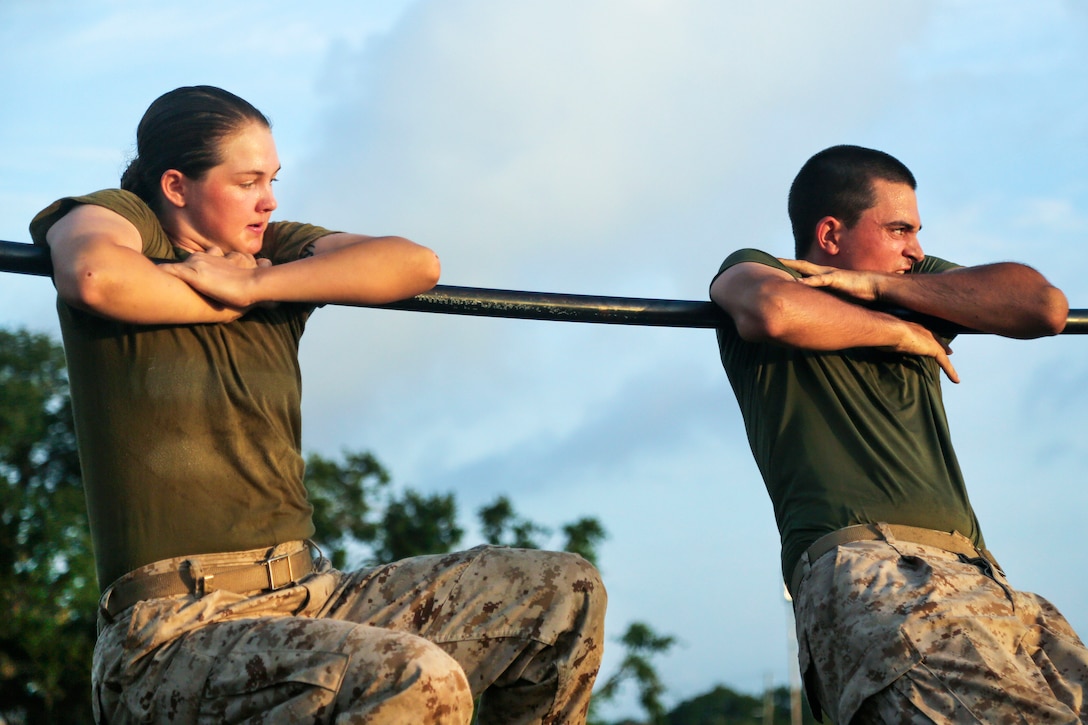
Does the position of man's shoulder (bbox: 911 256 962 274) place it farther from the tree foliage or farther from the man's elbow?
the tree foliage

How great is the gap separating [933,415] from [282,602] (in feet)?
6.01

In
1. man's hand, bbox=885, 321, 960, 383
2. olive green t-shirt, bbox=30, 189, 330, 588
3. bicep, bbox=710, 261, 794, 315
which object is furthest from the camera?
man's hand, bbox=885, 321, 960, 383

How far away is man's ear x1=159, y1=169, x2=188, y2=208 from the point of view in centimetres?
331

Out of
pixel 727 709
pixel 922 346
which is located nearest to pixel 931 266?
pixel 922 346

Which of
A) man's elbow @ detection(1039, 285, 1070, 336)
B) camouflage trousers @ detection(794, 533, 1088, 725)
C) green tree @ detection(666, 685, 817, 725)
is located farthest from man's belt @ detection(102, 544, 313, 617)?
green tree @ detection(666, 685, 817, 725)

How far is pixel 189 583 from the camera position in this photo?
2900 mm

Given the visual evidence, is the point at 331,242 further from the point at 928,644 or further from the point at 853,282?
the point at 928,644

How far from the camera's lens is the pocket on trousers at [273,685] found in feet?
8.82

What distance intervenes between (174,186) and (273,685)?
1255 millimetres

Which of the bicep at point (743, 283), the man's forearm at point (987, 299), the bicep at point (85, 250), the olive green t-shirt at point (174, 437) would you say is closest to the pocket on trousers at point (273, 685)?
the olive green t-shirt at point (174, 437)

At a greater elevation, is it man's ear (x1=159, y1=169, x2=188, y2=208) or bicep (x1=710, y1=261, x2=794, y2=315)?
man's ear (x1=159, y1=169, x2=188, y2=208)

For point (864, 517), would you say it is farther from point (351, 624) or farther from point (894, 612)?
point (351, 624)

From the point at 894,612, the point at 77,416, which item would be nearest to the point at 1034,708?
the point at 894,612

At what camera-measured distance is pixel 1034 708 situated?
3.03 metres
